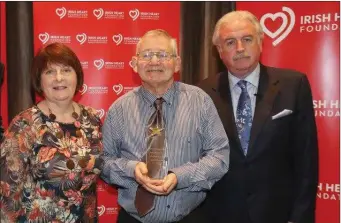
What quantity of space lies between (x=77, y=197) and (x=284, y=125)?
49.7 inches

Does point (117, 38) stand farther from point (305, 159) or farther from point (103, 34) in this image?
point (305, 159)

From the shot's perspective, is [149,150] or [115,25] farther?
[115,25]

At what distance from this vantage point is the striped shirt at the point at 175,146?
2219mm

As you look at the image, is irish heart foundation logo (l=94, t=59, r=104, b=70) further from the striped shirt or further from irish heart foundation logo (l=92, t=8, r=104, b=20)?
the striped shirt

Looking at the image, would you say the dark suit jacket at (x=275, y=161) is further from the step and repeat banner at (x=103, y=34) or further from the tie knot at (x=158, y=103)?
the step and repeat banner at (x=103, y=34)

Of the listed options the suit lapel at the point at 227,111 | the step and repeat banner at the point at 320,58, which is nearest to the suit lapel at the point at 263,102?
the suit lapel at the point at 227,111

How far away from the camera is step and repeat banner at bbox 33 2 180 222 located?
3621 mm

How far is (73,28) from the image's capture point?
3654 millimetres

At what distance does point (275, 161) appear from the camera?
2.46 metres

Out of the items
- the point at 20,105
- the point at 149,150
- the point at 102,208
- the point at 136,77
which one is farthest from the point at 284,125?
the point at 20,105

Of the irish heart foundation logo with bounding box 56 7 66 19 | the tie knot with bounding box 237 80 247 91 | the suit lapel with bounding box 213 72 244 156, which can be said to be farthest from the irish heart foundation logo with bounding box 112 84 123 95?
the tie knot with bounding box 237 80 247 91

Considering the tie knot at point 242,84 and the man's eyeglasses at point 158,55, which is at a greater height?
the man's eyeglasses at point 158,55

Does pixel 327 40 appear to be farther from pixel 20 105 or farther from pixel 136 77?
pixel 20 105

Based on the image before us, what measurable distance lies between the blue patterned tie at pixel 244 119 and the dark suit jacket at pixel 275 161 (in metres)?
0.04
